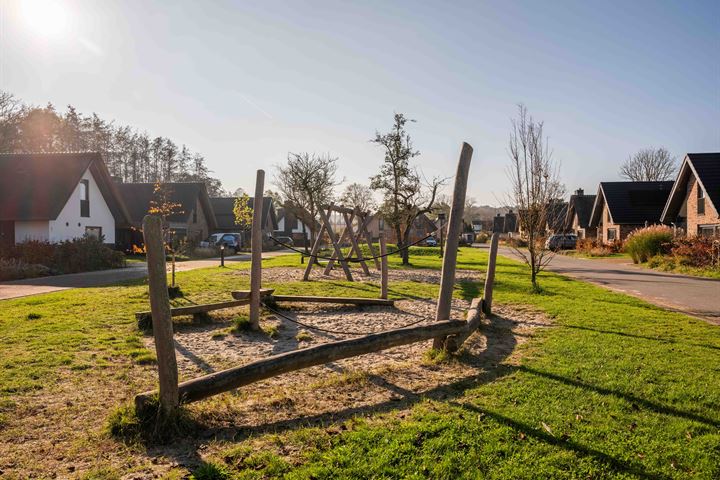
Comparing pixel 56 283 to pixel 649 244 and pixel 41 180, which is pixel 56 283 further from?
pixel 649 244

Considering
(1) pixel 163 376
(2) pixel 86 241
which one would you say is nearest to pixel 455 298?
(1) pixel 163 376

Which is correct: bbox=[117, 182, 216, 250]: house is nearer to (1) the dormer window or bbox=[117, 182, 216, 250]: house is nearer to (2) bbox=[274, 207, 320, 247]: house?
(2) bbox=[274, 207, 320, 247]: house

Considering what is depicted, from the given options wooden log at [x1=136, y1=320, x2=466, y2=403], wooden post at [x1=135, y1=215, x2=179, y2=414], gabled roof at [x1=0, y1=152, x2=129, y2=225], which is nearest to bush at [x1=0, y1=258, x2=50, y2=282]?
gabled roof at [x1=0, y1=152, x2=129, y2=225]

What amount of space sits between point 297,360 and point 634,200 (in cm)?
4407

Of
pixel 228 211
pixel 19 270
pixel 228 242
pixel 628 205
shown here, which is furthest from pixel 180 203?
pixel 628 205

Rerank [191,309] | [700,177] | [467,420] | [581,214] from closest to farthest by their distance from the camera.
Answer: [467,420] < [191,309] < [700,177] < [581,214]

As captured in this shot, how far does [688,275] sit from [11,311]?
21394 mm

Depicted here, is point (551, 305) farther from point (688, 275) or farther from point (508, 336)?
point (688, 275)

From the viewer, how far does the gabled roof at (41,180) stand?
993 inches

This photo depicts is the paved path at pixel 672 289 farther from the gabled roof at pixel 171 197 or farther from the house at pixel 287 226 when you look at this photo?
the house at pixel 287 226

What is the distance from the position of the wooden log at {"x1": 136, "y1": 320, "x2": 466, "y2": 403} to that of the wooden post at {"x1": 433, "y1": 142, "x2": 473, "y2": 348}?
543mm

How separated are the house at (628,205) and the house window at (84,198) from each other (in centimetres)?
3695

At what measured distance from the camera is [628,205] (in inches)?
1639

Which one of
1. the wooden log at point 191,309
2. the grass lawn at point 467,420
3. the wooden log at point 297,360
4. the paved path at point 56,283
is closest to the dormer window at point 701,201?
the grass lawn at point 467,420
